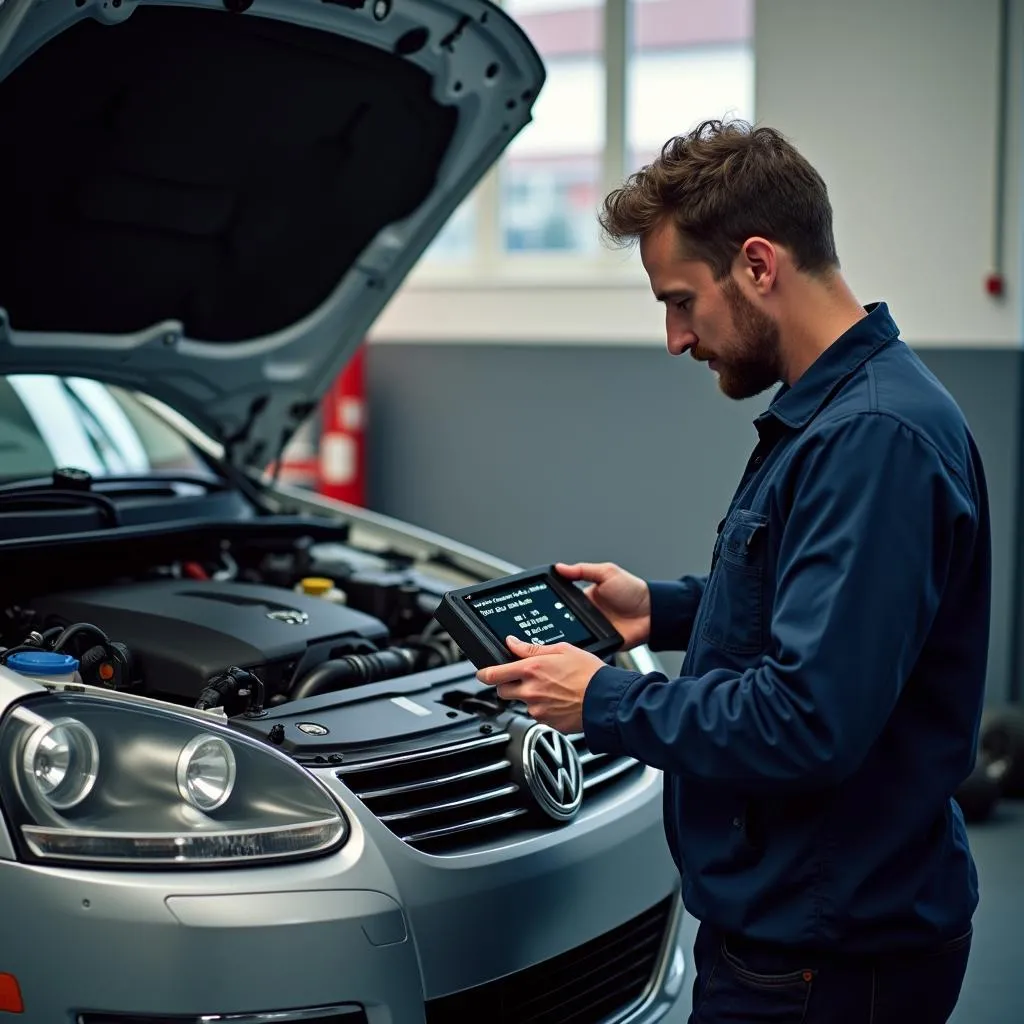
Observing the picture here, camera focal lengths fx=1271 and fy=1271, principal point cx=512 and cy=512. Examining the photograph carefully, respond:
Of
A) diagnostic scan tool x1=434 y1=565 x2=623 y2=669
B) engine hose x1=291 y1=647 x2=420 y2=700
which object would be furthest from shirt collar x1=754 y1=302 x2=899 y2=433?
engine hose x1=291 y1=647 x2=420 y2=700

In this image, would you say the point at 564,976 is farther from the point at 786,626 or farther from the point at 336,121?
the point at 336,121

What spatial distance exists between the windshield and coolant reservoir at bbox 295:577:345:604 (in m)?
0.52

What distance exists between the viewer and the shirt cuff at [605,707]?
1420 mm

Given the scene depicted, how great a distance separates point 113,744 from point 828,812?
88 cm

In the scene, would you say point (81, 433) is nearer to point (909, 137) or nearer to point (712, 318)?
point (712, 318)

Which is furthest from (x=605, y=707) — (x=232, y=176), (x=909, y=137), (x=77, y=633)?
(x=909, y=137)

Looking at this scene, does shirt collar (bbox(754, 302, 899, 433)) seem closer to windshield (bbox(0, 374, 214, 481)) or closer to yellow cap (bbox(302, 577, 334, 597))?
yellow cap (bbox(302, 577, 334, 597))

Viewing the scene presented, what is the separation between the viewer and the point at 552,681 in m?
1.50

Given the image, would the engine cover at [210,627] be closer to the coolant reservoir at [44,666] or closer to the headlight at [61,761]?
the coolant reservoir at [44,666]

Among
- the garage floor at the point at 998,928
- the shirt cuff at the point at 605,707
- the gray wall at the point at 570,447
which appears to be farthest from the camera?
the gray wall at the point at 570,447

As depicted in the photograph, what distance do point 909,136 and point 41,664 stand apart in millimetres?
→ 3835

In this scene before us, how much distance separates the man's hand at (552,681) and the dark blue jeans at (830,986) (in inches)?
13.2

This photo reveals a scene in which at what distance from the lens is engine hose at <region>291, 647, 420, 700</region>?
205cm

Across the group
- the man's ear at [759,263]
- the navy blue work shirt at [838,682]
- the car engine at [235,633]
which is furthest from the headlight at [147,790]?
the man's ear at [759,263]
